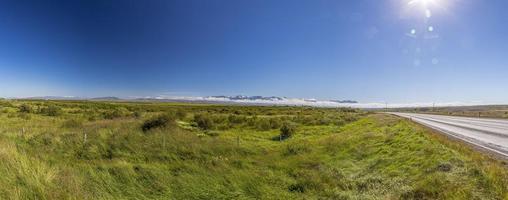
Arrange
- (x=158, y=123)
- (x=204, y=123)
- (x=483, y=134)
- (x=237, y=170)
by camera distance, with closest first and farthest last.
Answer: (x=237, y=170) → (x=483, y=134) → (x=158, y=123) → (x=204, y=123)

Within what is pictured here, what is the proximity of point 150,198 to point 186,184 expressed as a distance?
1334 mm

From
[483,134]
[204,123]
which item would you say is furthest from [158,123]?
[483,134]

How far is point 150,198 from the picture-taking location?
25.0 ft

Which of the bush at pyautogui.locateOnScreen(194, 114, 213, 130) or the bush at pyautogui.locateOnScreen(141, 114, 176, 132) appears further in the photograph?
the bush at pyautogui.locateOnScreen(194, 114, 213, 130)

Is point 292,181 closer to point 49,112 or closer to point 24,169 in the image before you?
point 24,169

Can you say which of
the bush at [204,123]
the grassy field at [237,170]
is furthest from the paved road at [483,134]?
the bush at [204,123]

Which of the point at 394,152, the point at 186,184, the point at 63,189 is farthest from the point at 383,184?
the point at 63,189

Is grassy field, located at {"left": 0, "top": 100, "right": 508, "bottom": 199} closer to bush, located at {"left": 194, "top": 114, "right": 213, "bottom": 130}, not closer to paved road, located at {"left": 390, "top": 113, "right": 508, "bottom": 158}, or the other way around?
paved road, located at {"left": 390, "top": 113, "right": 508, "bottom": 158}

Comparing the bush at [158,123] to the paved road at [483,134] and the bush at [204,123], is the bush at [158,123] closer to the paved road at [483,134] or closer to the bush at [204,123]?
the bush at [204,123]

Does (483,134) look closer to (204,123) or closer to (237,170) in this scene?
(237,170)

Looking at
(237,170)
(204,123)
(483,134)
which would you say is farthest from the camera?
(204,123)

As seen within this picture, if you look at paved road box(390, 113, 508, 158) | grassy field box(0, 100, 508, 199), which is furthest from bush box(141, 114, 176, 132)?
paved road box(390, 113, 508, 158)

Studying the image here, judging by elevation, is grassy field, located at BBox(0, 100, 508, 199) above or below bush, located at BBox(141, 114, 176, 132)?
below

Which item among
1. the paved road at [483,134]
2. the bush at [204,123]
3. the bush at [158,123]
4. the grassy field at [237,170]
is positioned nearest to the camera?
the grassy field at [237,170]
